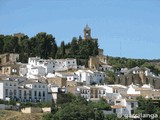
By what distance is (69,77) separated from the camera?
2035 inches

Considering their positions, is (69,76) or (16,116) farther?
(69,76)

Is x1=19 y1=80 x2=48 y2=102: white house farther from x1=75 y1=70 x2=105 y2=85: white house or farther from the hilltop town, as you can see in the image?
x1=75 y1=70 x2=105 y2=85: white house

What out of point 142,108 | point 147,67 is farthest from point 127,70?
point 142,108

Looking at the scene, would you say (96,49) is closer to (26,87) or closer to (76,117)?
(26,87)

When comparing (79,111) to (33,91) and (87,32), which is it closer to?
(33,91)

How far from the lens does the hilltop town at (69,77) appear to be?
149ft

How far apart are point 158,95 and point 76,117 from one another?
11.0 m

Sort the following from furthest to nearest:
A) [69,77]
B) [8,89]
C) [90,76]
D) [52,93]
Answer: [90,76]
[69,77]
[52,93]
[8,89]

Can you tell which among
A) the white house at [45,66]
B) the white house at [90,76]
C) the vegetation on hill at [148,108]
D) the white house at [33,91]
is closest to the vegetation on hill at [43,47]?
the white house at [45,66]

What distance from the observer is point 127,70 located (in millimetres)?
55969

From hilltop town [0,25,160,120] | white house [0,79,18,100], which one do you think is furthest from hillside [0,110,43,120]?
white house [0,79,18,100]

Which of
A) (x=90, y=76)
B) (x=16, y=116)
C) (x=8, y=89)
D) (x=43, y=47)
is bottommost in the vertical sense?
(x=16, y=116)

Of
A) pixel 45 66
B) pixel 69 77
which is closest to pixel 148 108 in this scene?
pixel 69 77

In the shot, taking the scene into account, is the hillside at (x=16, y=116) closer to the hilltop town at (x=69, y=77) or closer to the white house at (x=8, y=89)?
the hilltop town at (x=69, y=77)
